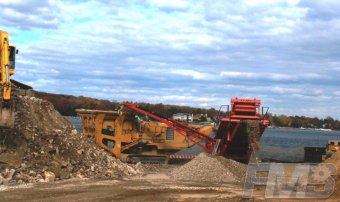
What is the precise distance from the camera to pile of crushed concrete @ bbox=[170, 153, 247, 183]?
19391mm

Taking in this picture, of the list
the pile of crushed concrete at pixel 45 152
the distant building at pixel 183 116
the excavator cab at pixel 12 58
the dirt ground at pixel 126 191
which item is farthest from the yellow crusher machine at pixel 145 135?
the dirt ground at pixel 126 191

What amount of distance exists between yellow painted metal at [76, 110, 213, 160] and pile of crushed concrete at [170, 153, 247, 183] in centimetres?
499

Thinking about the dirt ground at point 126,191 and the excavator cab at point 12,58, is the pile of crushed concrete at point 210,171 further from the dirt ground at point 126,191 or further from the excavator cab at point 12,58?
the excavator cab at point 12,58

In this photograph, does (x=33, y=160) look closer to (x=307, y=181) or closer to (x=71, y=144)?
(x=71, y=144)

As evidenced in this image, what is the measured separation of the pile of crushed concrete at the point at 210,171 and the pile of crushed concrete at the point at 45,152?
1.92 meters

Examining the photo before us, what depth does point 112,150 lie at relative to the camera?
25219 mm

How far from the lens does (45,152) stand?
18469 mm

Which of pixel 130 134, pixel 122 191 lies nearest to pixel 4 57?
pixel 122 191

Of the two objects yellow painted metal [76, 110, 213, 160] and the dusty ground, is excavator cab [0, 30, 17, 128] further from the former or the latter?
yellow painted metal [76, 110, 213, 160]

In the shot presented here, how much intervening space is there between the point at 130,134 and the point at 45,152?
7260mm

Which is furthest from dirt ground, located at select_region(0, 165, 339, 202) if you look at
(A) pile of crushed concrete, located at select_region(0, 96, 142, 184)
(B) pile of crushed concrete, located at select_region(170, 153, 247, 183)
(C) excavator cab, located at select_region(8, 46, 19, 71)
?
(C) excavator cab, located at select_region(8, 46, 19, 71)

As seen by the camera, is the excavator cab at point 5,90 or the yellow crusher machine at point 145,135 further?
the yellow crusher machine at point 145,135

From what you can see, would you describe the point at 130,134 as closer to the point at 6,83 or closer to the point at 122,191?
the point at 6,83

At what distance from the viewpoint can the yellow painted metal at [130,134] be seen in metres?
25.2
